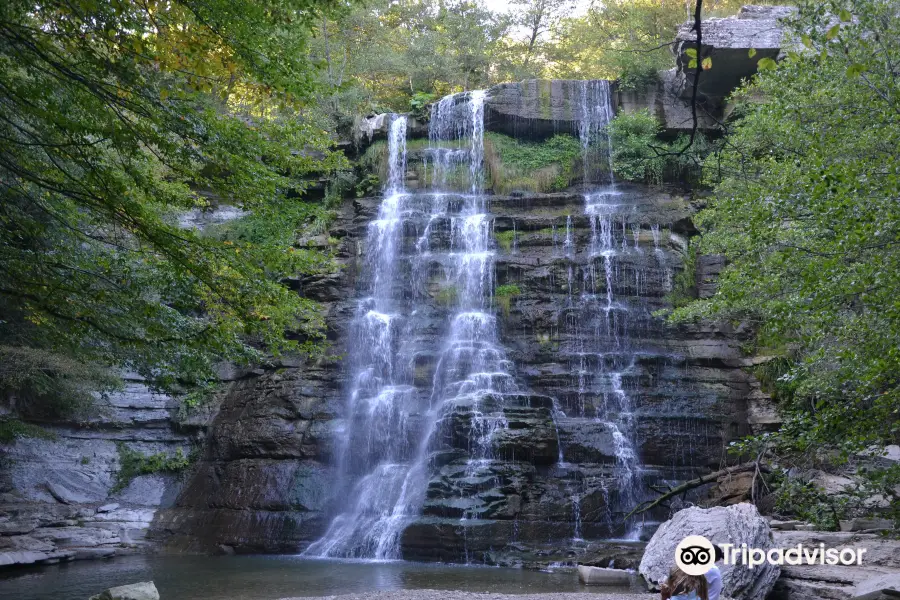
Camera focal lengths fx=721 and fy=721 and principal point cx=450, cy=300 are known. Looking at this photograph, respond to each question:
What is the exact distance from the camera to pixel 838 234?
803 cm

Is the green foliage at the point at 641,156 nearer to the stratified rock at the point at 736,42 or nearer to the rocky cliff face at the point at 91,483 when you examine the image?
the stratified rock at the point at 736,42

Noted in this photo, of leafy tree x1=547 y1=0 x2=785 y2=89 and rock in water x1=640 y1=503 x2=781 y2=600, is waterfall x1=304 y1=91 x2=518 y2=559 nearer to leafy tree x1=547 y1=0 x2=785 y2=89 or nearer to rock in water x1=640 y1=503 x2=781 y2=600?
leafy tree x1=547 y1=0 x2=785 y2=89

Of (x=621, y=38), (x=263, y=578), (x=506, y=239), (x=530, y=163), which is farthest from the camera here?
(x=621, y=38)

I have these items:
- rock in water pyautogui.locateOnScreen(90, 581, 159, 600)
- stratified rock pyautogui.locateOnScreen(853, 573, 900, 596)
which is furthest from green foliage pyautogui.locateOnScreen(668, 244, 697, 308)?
rock in water pyautogui.locateOnScreen(90, 581, 159, 600)

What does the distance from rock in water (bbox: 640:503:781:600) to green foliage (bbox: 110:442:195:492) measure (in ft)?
43.7

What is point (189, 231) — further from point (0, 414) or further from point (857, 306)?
point (0, 414)

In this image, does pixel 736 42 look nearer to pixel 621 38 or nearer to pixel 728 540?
pixel 621 38

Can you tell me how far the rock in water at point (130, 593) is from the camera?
8.90 m

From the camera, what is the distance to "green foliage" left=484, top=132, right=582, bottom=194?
23891 millimetres

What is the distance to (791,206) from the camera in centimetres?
999

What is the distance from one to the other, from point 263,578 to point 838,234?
9.84 metres

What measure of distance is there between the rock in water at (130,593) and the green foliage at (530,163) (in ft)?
56.5

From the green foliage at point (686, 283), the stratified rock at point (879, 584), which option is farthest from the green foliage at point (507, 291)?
the stratified rock at point (879, 584)

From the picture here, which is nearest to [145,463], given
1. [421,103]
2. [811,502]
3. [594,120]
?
[811,502]
